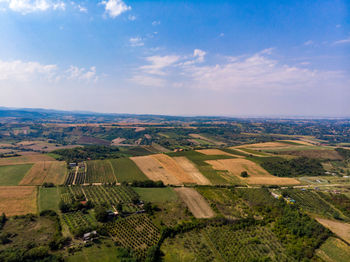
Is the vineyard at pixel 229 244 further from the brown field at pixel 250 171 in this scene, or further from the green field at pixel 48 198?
the green field at pixel 48 198

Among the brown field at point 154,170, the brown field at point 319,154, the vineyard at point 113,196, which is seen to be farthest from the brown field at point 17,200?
the brown field at point 319,154

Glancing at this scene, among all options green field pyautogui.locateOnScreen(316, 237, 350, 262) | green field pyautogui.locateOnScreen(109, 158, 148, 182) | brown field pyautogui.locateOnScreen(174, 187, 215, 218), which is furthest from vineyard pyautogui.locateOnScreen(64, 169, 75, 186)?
green field pyautogui.locateOnScreen(316, 237, 350, 262)

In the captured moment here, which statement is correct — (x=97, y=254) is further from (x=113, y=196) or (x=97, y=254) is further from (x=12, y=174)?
(x=12, y=174)

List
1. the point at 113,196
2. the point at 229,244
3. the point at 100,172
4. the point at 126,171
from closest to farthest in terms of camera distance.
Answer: the point at 229,244 < the point at 113,196 < the point at 100,172 < the point at 126,171

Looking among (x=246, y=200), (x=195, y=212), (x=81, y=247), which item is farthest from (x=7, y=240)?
(x=246, y=200)

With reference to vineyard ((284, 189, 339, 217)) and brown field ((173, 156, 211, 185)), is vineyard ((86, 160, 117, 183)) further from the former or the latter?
vineyard ((284, 189, 339, 217))

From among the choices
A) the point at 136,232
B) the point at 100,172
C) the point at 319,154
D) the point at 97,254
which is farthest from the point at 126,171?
the point at 319,154

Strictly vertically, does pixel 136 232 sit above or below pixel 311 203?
below
